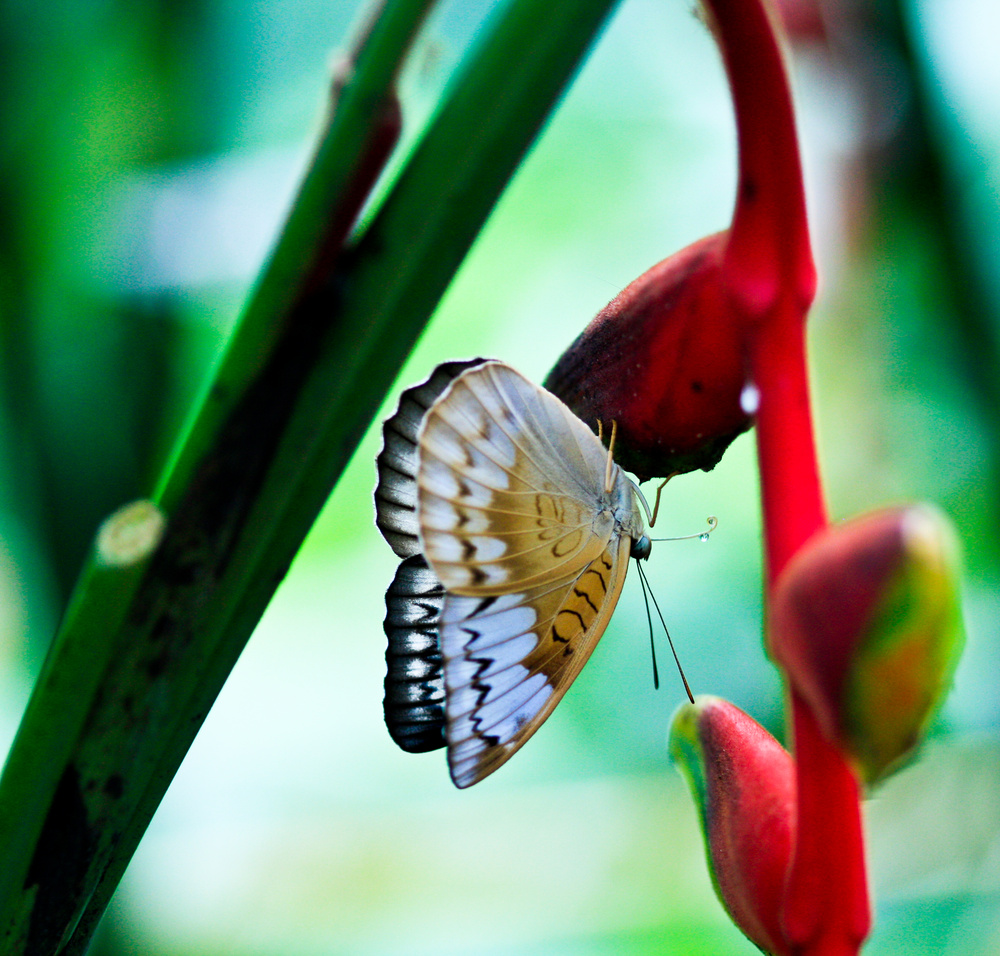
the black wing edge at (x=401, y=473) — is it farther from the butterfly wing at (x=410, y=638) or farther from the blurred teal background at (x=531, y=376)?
the blurred teal background at (x=531, y=376)

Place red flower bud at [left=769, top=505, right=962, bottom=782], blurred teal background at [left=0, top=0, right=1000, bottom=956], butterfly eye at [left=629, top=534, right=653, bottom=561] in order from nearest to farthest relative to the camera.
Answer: red flower bud at [left=769, top=505, right=962, bottom=782]
butterfly eye at [left=629, top=534, right=653, bottom=561]
blurred teal background at [left=0, top=0, right=1000, bottom=956]

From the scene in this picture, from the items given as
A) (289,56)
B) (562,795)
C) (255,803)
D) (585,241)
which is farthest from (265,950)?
(289,56)

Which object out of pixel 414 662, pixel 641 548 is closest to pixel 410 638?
pixel 414 662

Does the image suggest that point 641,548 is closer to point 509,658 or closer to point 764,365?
point 509,658

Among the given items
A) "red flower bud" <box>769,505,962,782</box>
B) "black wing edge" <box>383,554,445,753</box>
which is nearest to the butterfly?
"black wing edge" <box>383,554,445,753</box>

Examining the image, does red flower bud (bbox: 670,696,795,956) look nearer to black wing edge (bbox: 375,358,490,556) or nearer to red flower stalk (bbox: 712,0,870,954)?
red flower stalk (bbox: 712,0,870,954)

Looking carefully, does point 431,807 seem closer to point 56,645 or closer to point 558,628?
point 558,628
